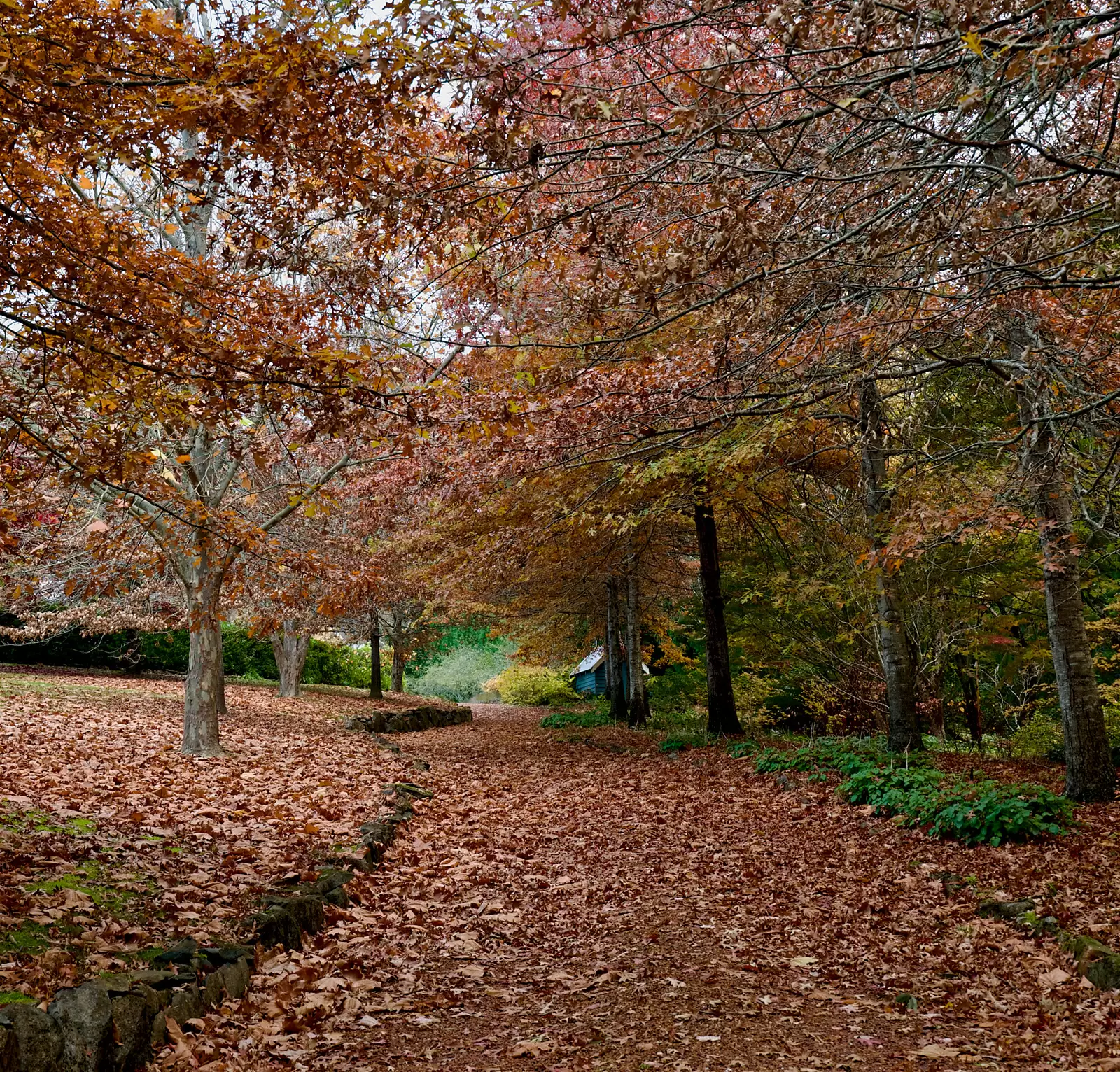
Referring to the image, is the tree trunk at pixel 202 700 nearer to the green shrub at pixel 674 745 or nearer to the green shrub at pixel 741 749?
the green shrub at pixel 674 745

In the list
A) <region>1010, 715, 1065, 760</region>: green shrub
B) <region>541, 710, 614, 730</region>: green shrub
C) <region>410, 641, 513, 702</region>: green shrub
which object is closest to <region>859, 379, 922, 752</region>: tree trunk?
<region>1010, 715, 1065, 760</region>: green shrub

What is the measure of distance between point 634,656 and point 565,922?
13.2 meters

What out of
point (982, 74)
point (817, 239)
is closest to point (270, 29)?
point (817, 239)

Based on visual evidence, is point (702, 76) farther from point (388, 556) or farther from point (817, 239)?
point (388, 556)

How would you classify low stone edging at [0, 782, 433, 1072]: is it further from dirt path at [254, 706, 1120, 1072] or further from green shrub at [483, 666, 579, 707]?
green shrub at [483, 666, 579, 707]

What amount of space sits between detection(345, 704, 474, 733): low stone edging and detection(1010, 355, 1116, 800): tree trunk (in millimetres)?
12279

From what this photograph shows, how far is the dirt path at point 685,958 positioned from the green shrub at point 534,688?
2523 centimetres

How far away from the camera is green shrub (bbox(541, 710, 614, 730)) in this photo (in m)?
21.7

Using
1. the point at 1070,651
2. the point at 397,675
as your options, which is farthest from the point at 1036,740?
the point at 397,675

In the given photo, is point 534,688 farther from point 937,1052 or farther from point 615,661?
point 937,1052

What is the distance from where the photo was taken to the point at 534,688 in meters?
36.4

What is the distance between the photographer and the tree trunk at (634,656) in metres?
19.2

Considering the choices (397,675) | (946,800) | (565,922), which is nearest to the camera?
(565,922)

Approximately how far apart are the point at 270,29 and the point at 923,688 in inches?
486
